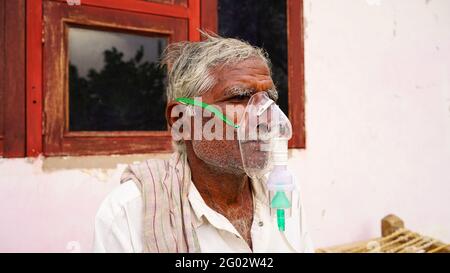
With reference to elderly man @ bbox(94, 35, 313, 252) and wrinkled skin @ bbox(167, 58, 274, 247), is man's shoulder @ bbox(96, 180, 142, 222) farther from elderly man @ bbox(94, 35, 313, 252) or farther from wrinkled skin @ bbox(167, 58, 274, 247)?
wrinkled skin @ bbox(167, 58, 274, 247)

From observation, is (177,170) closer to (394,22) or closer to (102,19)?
(102,19)

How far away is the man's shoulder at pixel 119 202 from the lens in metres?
1.35

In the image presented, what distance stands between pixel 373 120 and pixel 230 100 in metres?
2.37

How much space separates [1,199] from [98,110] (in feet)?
2.54

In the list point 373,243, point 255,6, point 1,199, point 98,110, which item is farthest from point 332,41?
point 1,199

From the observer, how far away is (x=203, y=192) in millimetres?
1558

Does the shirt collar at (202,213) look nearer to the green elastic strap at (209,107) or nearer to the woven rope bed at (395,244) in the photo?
the green elastic strap at (209,107)

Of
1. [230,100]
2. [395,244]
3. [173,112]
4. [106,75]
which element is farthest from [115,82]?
[395,244]

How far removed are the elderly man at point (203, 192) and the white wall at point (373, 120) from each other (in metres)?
1.00

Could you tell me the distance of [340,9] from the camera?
320 cm

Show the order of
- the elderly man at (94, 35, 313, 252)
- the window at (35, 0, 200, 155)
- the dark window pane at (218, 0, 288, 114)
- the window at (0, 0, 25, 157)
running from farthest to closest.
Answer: the dark window pane at (218, 0, 288, 114) < the window at (35, 0, 200, 155) < the window at (0, 0, 25, 157) < the elderly man at (94, 35, 313, 252)

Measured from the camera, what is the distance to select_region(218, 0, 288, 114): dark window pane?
2787 mm

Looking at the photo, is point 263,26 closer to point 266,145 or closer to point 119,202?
point 266,145

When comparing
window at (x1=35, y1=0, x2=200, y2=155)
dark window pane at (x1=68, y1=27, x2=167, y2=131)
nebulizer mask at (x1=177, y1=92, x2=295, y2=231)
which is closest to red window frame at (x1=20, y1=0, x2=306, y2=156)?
window at (x1=35, y1=0, x2=200, y2=155)
